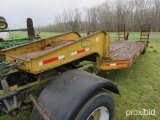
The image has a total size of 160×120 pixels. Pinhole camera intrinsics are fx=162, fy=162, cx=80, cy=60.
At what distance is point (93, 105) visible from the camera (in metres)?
1.88

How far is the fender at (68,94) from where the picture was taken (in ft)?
5.49

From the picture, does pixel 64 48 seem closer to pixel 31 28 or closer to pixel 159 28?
pixel 31 28

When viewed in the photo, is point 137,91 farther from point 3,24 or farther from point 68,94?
Result: point 3,24

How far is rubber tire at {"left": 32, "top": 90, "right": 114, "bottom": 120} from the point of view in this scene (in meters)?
1.77

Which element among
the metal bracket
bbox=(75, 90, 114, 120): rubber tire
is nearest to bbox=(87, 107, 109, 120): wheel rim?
bbox=(75, 90, 114, 120): rubber tire

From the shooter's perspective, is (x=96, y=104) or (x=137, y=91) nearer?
(x=96, y=104)

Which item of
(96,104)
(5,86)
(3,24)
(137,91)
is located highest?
(3,24)

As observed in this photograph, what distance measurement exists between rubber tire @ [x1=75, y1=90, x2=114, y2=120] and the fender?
0.08 meters

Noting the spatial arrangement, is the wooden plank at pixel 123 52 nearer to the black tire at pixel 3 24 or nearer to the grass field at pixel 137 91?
the grass field at pixel 137 91

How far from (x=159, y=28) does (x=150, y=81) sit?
3328 cm

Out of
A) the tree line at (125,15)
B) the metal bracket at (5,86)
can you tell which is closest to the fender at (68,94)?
the metal bracket at (5,86)

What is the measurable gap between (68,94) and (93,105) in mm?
332

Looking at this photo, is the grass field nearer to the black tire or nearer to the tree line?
the black tire

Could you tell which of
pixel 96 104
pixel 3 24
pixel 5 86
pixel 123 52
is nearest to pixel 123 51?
pixel 123 52
